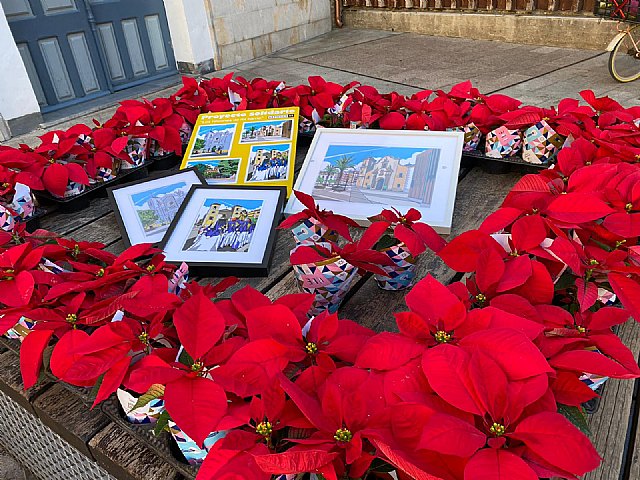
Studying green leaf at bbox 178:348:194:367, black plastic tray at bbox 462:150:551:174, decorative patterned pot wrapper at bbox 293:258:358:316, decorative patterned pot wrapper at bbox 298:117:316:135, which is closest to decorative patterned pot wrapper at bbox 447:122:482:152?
black plastic tray at bbox 462:150:551:174

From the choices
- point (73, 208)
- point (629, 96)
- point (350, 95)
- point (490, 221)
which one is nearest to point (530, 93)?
point (629, 96)

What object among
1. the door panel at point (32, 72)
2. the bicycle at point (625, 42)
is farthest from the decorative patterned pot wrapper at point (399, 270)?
the door panel at point (32, 72)

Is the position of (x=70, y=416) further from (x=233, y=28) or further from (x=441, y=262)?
(x=233, y=28)

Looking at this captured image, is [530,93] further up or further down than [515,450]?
→ further down

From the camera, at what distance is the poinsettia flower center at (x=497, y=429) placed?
49cm

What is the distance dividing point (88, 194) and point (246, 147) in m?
0.46

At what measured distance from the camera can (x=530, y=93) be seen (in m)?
2.97

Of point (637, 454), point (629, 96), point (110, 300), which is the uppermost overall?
point (110, 300)

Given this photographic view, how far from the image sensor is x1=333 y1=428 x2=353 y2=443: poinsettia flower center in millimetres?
522

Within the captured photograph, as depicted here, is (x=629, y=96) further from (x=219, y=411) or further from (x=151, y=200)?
(x=219, y=411)

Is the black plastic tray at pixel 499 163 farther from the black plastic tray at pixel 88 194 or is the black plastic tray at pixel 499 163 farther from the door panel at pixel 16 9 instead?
the door panel at pixel 16 9

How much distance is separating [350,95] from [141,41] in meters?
2.80

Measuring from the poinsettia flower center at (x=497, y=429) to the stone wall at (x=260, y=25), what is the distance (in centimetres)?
395

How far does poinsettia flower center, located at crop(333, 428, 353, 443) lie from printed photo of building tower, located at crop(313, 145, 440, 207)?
76 cm
